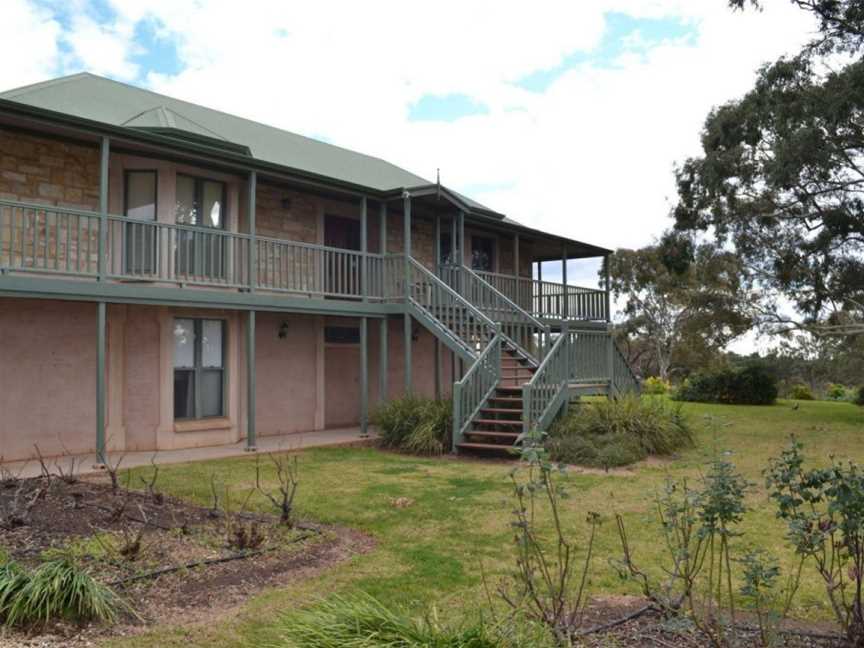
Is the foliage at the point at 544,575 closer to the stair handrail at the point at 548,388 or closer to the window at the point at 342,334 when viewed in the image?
the stair handrail at the point at 548,388

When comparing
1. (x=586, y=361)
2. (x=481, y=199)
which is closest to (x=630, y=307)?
(x=481, y=199)

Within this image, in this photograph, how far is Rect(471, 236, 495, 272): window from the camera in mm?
20359

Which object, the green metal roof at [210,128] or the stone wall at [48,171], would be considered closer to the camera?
the stone wall at [48,171]

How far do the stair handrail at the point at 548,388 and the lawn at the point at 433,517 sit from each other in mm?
1256

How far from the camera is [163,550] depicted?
19.4ft

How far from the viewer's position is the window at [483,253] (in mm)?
20359

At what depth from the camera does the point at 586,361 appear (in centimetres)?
1380

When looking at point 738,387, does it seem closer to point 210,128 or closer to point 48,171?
point 210,128

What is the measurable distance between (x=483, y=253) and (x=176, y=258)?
10.1 meters

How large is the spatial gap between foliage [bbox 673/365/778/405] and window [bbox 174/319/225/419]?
17869 mm

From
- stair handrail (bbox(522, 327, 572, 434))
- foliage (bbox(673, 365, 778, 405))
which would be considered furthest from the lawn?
foliage (bbox(673, 365, 778, 405))

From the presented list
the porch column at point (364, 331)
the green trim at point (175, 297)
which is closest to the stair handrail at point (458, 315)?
the green trim at point (175, 297)

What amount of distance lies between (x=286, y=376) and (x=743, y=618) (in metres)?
11.7

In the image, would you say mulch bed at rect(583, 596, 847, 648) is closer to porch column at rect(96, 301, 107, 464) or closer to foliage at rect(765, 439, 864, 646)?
foliage at rect(765, 439, 864, 646)
